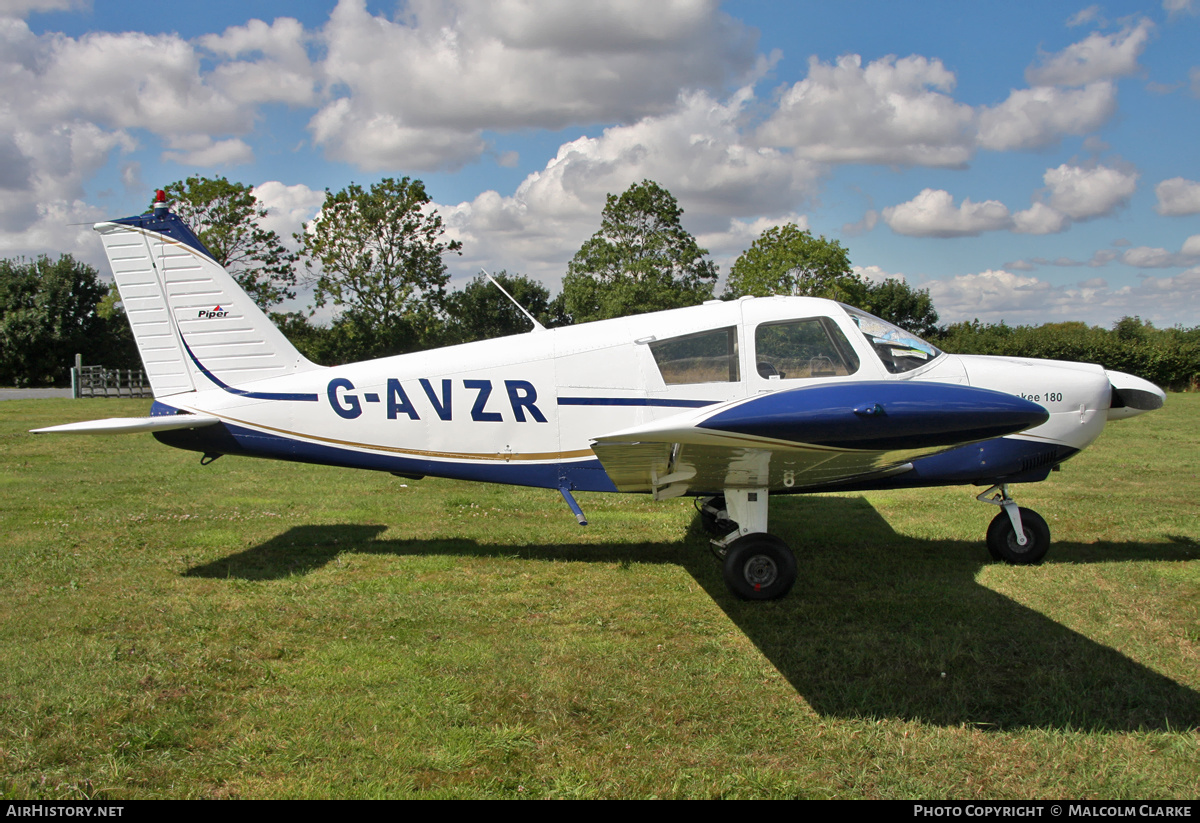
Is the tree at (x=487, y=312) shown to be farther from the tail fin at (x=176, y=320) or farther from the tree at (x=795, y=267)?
the tail fin at (x=176, y=320)

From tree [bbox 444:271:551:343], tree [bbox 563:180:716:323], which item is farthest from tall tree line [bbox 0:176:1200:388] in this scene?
tree [bbox 444:271:551:343]

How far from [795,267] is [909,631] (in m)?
28.4

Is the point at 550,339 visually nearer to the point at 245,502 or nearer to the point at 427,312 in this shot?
the point at 245,502

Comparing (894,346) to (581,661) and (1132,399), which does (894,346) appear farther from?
(581,661)

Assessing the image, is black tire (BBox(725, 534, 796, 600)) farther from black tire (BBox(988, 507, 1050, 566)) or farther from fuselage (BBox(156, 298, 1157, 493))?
black tire (BBox(988, 507, 1050, 566))

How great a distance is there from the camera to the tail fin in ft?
21.4

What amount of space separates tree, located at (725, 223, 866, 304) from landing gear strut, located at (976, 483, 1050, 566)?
25131mm

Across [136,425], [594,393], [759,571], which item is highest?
[594,393]

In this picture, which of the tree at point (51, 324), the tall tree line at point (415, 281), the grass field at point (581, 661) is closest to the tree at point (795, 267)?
the tall tree line at point (415, 281)

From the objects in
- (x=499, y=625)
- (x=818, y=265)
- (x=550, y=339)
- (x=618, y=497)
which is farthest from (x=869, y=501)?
(x=818, y=265)

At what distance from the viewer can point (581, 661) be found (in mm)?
4320

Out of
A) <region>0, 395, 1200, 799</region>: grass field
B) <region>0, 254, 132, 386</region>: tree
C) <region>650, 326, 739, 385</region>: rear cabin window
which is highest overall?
<region>0, 254, 132, 386</region>: tree

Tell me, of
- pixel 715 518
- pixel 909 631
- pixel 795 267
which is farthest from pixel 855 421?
pixel 795 267

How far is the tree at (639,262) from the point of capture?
3688 cm
